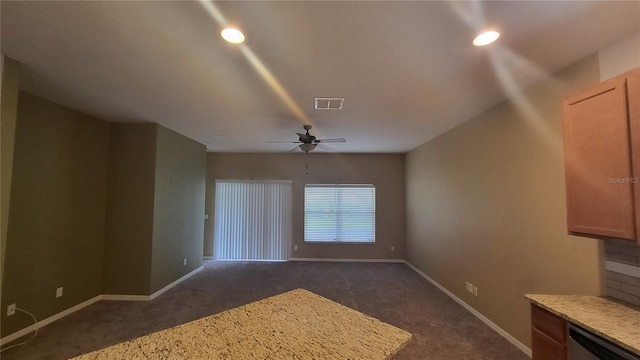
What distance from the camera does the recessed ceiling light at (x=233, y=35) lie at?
5.73 ft

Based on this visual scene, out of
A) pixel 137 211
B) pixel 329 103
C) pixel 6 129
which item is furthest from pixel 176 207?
pixel 329 103

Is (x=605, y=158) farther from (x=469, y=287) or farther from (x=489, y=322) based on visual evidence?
(x=469, y=287)

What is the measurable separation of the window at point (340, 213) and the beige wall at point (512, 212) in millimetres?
2109

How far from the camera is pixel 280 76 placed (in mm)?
2400

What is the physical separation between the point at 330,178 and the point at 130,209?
4057 millimetres

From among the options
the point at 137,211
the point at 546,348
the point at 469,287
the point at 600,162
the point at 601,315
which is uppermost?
the point at 600,162

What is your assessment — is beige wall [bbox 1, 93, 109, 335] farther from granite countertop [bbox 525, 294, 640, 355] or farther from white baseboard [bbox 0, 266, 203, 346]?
granite countertop [bbox 525, 294, 640, 355]

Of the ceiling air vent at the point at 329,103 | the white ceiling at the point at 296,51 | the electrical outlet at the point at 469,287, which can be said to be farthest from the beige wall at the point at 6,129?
the electrical outlet at the point at 469,287

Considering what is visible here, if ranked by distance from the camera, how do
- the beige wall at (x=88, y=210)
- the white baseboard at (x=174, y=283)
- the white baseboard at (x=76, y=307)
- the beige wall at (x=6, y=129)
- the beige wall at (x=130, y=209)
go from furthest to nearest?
the white baseboard at (x=174, y=283) → the beige wall at (x=130, y=209) → the beige wall at (x=88, y=210) → the white baseboard at (x=76, y=307) → the beige wall at (x=6, y=129)

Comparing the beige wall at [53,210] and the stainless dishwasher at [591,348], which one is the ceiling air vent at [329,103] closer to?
the stainless dishwasher at [591,348]

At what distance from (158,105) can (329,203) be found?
4236 mm

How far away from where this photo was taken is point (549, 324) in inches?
66.7

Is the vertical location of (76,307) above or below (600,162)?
below

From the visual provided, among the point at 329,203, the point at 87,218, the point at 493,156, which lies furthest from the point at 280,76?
the point at 329,203
